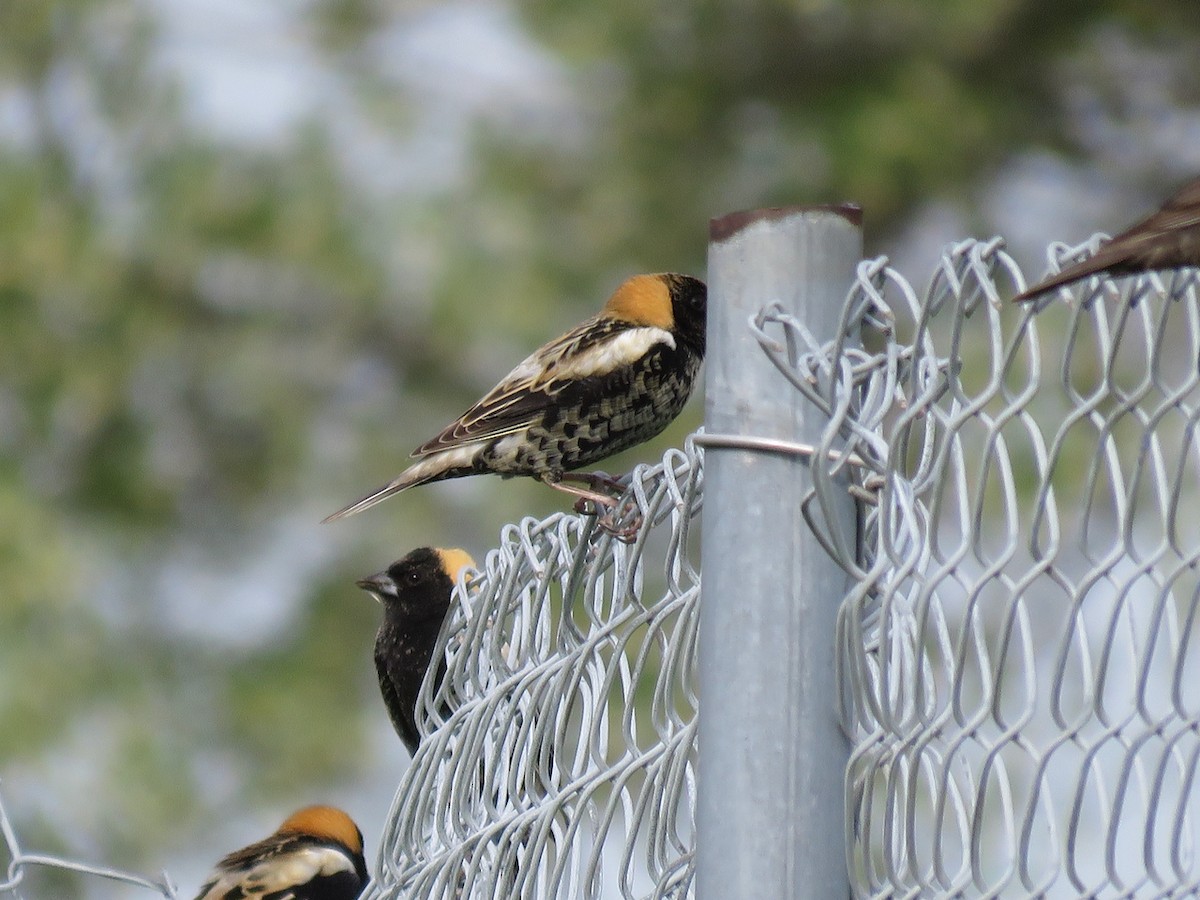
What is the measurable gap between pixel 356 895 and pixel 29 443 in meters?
6.93

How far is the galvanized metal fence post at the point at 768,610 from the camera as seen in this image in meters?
1.77

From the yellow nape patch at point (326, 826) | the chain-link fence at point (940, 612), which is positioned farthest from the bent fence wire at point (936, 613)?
the yellow nape patch at point (326, 826)

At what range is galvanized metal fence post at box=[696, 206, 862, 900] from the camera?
1767 millimetres

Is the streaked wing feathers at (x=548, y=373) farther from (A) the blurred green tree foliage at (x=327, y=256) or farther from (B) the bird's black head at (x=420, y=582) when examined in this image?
(A) the blurred green tree foliage at (x=327, y=256)

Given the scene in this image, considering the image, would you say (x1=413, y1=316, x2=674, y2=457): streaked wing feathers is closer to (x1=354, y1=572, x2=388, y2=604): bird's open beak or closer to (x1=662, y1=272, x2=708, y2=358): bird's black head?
(x1=662, y1=272, x2=708, y2=358): bird's black head

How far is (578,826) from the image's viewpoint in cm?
234

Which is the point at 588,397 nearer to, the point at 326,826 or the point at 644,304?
the point at 644,304

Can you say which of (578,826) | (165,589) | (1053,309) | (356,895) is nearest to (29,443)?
(165,589)

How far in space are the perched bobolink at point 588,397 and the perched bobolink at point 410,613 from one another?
264 mm

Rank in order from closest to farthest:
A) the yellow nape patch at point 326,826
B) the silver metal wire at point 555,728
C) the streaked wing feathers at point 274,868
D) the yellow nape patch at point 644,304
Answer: the silver metal wire at point 555,728 → the streaked wing feathers at point 274,868 → the yellow nape patch at point 644,304 → the yellow nape patch at point 326,826

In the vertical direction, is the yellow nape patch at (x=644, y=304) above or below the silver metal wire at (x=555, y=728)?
above

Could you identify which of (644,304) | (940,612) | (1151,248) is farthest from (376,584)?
(1151,248)

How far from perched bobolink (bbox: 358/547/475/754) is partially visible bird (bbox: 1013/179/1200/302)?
8.84ft

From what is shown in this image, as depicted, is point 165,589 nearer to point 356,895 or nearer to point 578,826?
point 356,895
